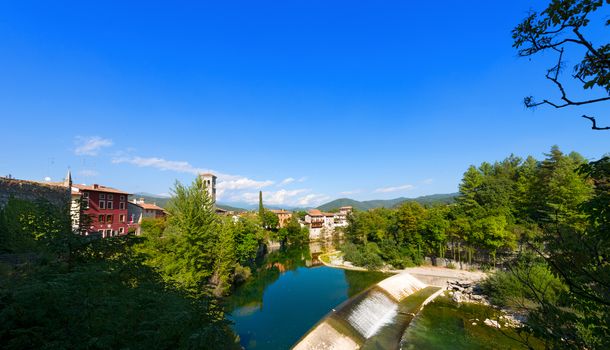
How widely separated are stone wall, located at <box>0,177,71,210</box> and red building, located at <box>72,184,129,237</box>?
9.80 meters

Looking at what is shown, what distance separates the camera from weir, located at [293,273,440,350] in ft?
57.0

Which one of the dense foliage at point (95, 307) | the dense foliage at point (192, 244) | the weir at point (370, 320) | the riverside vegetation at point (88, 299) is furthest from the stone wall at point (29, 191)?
the weir at point (370, 320)

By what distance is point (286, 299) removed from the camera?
27734 mm

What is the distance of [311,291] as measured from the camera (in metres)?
30.3

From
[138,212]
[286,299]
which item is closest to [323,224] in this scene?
[138,212]

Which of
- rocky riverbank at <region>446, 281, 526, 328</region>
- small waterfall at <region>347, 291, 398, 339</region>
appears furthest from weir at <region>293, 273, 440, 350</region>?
rocky riverbank at <region>446, 281, 526, 328</region>

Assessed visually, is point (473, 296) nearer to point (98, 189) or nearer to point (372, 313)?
point (372, 313)

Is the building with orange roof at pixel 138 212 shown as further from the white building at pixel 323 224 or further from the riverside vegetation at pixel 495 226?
the white building at pixel 323 224

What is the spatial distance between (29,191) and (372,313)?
28.2 m

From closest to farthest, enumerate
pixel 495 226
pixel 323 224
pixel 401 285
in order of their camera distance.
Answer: pixel 401 285 < pixel 495 226 < pixel 323 224

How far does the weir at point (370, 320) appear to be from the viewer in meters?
17.4

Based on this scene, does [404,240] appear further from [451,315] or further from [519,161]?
[519,161]

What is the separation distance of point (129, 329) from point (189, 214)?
16.1m

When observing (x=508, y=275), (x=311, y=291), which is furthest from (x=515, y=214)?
(x=311, y=291)
